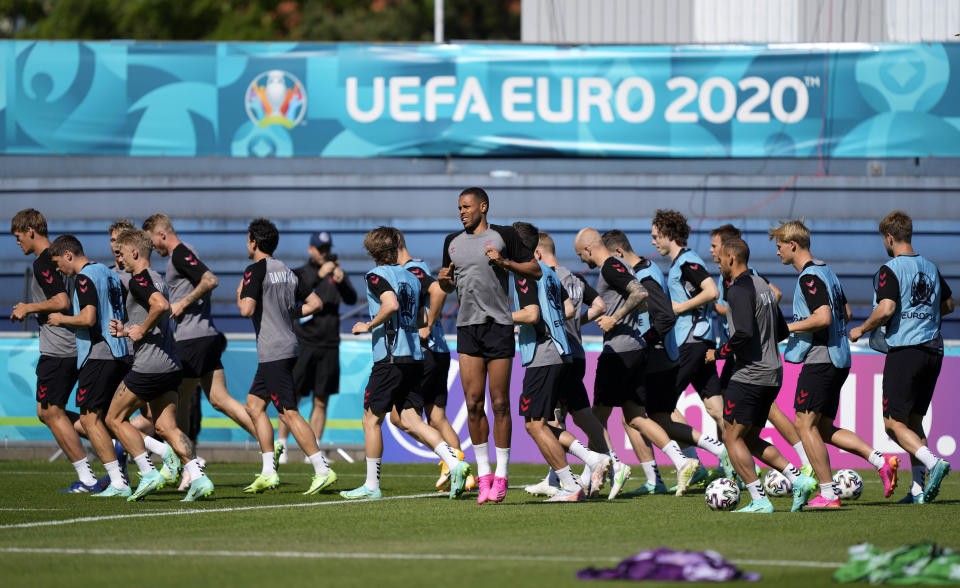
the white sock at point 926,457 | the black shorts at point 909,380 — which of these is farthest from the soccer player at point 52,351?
the white sock at point 926,457

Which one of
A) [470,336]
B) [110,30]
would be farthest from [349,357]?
[110,30]

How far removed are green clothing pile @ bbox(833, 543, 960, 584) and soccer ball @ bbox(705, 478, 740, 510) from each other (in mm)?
3133

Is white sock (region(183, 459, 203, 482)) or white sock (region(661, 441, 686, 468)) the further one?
white sock (region(661, 441, 686, 468))

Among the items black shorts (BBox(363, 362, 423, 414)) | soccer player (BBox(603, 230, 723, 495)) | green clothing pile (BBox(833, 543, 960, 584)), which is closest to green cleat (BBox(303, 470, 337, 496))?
black shorts (BBox(363, 362, 423, 414))

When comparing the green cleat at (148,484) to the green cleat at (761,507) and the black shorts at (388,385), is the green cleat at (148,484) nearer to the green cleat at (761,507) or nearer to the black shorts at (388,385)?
the black shorts at (388,385)

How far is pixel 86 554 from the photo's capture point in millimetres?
7336

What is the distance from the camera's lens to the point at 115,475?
36.0ft

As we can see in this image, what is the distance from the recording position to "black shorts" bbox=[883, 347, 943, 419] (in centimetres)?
1066

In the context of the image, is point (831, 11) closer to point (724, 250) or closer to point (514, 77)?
point (514, 77)

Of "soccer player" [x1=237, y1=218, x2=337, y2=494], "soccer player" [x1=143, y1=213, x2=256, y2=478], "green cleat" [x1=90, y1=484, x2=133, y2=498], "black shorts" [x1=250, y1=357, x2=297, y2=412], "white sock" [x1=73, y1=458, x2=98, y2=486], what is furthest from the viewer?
"soccer player" [x1=143, y1=213, x2=256, y2=478]

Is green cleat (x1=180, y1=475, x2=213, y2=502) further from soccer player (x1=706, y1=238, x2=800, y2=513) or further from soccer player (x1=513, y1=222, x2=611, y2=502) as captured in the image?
soccer player (x1=706, y1=238, x2=800, y2=513)

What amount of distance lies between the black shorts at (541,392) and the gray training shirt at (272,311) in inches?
91.8

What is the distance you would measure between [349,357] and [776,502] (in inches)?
245

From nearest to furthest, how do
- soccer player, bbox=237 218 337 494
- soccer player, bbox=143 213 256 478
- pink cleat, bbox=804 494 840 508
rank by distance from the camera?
1. pink cleat, bbox=804 494 840 508
2. soccer player, bbox=237 218 337 494
3. soccer player, bbox=143 213 256 478
